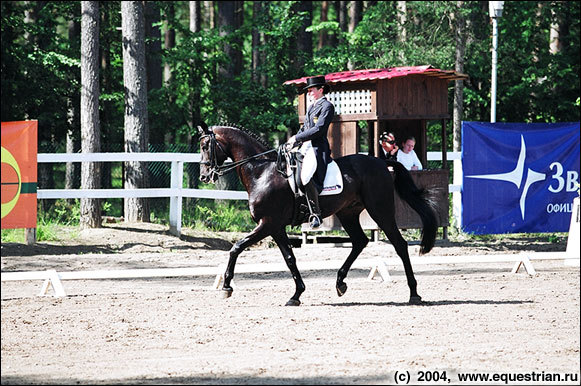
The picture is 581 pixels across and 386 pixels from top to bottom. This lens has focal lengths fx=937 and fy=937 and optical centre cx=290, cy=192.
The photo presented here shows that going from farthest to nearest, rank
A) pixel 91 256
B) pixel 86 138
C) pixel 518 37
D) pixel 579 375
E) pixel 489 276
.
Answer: pixel 518 37, pixel 86 138, pixel 91 256, pixel 489 276, pixel 579 375

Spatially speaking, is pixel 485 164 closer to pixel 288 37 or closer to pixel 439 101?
pixel 439 101

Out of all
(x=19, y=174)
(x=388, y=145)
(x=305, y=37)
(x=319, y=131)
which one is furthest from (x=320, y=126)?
(x=305, y=37)

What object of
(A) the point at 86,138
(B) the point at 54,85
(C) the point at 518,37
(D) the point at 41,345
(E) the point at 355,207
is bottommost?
(D) the point at 41,345

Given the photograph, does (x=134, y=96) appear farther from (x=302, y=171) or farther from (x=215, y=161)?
(x=302, y=171)

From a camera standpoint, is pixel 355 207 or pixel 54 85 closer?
pixel 355 207

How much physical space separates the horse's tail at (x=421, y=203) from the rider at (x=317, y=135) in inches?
43.8

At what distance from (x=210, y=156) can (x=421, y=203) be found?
2.93 m

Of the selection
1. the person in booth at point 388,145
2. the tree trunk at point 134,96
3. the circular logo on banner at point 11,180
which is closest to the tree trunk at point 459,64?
the person in booth at point 388,145

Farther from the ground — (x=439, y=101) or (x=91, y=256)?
(x=439, y=101)

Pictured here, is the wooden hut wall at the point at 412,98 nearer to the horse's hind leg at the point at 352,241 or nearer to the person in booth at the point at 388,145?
the person in booth at the point at 388,145

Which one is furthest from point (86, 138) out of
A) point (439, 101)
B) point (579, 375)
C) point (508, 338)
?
point (579, 375)

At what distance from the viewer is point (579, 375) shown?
25.8ft

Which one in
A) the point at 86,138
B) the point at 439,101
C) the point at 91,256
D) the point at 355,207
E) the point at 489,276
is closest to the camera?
the point at 355,207

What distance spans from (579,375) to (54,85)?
61.6 ft
